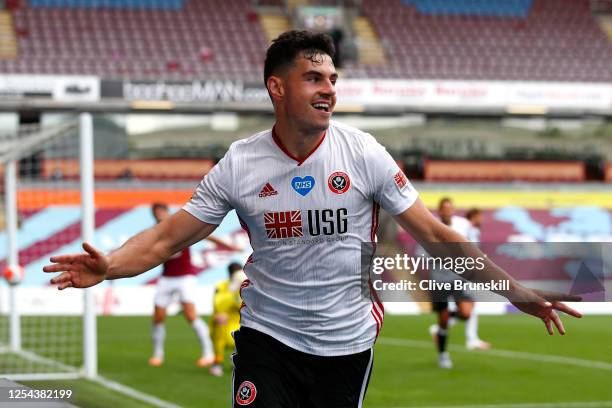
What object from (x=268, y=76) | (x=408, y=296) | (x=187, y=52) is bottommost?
(x=408, y=296)

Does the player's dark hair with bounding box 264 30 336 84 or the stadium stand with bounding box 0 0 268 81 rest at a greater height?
the stadium stand with bounding box 0 0 268 81

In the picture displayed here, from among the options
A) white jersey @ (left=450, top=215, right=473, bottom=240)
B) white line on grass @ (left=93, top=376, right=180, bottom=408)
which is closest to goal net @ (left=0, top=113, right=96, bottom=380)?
white line on grass @ (left=93, top=376, right=180, bottom=408)

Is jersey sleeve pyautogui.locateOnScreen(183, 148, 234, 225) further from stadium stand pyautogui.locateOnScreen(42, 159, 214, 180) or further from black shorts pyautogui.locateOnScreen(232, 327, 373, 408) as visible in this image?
stadium stand pyautogui.locateOnScreen(42, 159, 214, 180)

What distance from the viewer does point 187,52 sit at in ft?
106

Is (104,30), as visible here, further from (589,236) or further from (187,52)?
(589,236)

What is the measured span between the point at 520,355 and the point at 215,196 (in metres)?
10.7

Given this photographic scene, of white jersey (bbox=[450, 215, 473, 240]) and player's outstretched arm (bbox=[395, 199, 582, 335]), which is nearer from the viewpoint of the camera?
player's outstretched arm (bbox=[395, 199, 582, 335])

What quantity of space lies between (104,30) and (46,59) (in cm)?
282

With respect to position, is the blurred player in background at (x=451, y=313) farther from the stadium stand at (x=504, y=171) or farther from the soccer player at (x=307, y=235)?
the stadium stand at (x=504, y=171)

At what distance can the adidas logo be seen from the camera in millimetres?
4246

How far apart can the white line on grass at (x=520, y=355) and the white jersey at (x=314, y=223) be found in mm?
9317

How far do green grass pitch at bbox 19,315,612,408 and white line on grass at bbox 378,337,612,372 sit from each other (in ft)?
0.04

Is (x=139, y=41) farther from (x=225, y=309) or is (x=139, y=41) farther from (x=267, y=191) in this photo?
(x=267, y=191)

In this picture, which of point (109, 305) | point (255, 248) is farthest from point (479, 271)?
point (109, 305)
